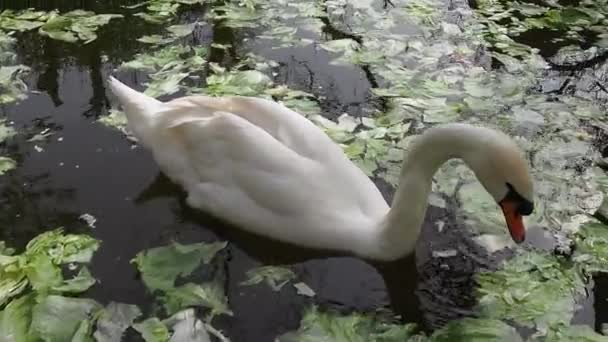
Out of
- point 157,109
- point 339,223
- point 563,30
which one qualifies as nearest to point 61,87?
point 157,109

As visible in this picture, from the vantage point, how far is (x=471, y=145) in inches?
81.3

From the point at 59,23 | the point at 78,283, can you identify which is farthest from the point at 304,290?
the point at 59,23

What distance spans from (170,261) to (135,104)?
663 mm

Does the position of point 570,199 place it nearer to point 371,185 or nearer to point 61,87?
point 371,185

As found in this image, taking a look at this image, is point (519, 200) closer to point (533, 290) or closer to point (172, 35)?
point (533, 290)

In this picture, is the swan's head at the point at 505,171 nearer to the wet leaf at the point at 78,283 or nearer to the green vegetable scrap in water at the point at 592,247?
the green vegetable scrap in water at the point at 592,247

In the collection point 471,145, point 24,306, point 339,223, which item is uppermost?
point 471,145

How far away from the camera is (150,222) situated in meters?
2.51

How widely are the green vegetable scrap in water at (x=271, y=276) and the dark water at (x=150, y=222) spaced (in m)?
0.02

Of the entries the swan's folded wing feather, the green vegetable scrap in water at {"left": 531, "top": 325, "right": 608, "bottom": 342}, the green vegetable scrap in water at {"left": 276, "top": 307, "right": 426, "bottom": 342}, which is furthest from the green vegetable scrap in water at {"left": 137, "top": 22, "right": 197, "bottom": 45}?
the green vegetable scrap in water at {"left": 531, "top": 325, "right": 608, "bottom": 342}

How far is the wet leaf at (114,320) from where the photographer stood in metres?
2.08

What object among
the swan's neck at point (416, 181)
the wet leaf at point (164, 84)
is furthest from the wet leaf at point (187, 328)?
the wet leaf at point (164, 84)

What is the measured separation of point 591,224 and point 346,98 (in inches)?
44.5

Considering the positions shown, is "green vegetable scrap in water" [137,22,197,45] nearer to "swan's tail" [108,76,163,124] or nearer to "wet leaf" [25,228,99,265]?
"swan's tail" [108,76,163,124]
